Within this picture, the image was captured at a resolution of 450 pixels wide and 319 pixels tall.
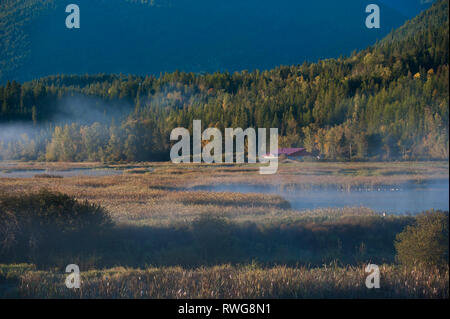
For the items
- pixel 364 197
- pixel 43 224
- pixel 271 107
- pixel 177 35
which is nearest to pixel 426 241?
pixel 364 197

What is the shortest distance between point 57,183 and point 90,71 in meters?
2.72

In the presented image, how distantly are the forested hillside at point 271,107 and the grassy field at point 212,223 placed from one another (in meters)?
0.34

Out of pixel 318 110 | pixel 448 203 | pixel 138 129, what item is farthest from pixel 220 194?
pixel 448 203

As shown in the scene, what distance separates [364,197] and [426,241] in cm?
125

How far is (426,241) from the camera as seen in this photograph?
4.77m

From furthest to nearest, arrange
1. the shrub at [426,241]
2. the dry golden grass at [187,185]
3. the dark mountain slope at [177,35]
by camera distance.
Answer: the dark mountain slope at [177,35], the dry golden grass at [187,185], the shrub at [426,241]

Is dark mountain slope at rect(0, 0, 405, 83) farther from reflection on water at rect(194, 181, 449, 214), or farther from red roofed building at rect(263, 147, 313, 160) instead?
reflection on water at rect(194, 181, 449, 214)

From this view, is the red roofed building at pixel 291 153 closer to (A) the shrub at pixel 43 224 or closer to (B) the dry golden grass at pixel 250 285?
(B) the dry golden grass at pixel 250 285

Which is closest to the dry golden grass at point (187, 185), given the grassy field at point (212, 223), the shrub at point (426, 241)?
the grassy field at point (212, 223)

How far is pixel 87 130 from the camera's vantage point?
606 centimetres

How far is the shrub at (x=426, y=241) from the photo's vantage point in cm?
465

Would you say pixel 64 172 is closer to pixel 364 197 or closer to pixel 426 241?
pixel 364 197

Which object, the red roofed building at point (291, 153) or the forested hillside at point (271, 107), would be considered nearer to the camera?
the forested hillside at point (271, 107)
